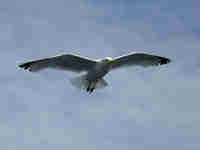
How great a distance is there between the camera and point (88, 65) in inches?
2095

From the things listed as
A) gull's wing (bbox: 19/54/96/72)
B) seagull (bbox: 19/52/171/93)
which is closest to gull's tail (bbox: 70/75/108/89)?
seagull (bbox: 19/52/171/93)

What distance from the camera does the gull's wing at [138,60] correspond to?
54.0 meters

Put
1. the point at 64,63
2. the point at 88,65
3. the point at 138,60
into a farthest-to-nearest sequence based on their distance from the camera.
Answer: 1. the point at 138,60
2. the point at 64,63
3. the point at 88,65

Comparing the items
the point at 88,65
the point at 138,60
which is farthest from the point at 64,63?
the point at 138,60

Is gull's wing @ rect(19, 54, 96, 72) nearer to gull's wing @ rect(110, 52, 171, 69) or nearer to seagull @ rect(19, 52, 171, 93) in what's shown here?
seagull @ rect(19, 52, 171, 93)

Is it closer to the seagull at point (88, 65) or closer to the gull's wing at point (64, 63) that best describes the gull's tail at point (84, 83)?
the seagull at point (88, 65)

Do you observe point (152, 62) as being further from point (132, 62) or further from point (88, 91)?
point (88, 91)

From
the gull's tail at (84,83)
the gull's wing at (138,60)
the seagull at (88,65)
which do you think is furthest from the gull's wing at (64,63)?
the gull's wing at (138,60)

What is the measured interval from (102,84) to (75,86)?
1743mm

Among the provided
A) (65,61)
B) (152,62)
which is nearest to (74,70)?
(65,61)

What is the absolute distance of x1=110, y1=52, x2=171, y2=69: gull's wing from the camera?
54.0m

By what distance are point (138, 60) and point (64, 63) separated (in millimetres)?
4934

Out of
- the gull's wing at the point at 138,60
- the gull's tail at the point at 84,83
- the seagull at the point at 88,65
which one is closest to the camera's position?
the seagull at the point at 88,65

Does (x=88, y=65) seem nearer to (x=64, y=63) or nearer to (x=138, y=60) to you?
(x=64, y=63)
